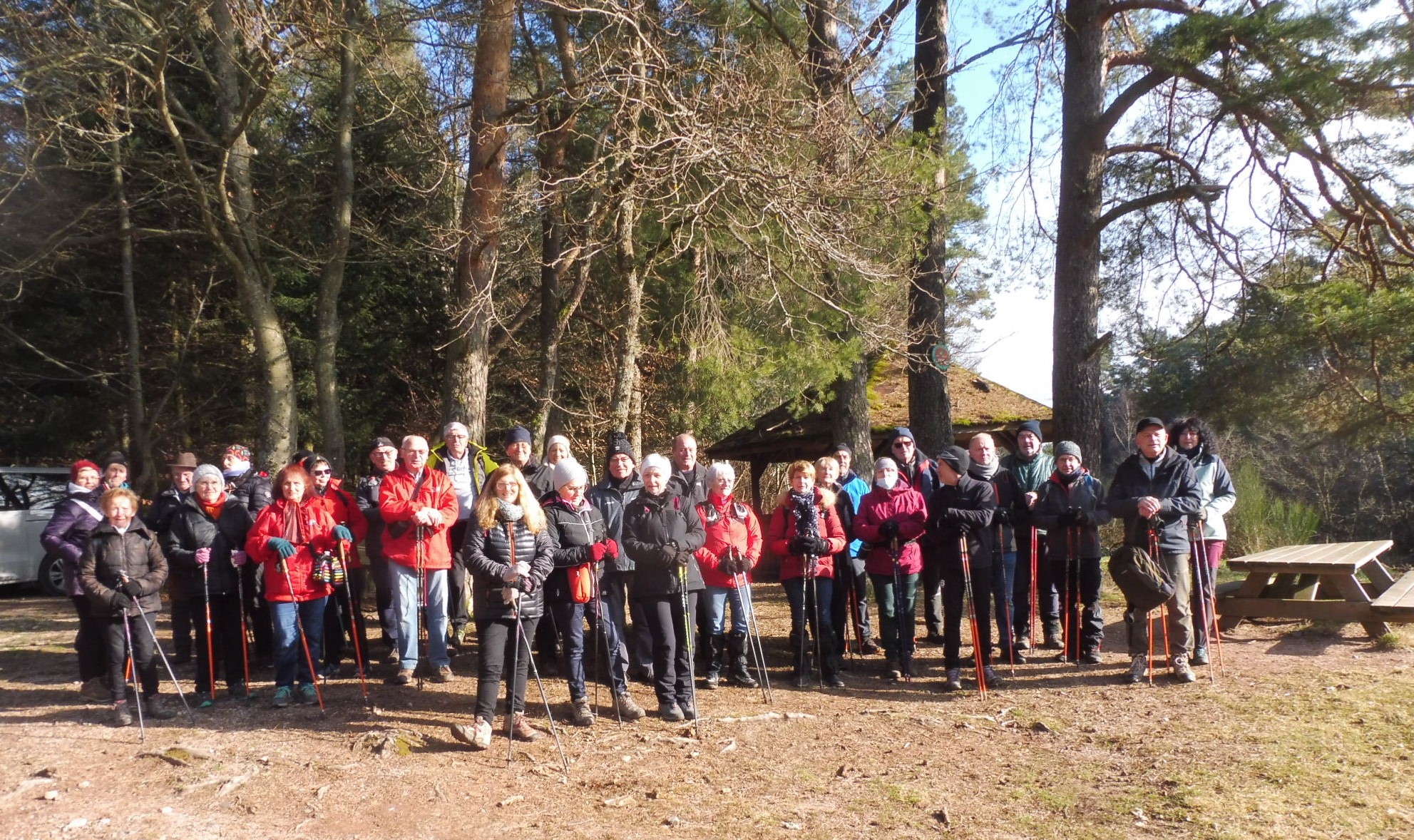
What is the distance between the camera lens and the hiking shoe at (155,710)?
628cm

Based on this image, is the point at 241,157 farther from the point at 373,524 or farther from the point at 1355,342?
the point at 1355,342

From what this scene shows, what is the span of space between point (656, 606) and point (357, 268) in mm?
11206

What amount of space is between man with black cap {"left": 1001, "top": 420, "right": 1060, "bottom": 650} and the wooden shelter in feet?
19.0

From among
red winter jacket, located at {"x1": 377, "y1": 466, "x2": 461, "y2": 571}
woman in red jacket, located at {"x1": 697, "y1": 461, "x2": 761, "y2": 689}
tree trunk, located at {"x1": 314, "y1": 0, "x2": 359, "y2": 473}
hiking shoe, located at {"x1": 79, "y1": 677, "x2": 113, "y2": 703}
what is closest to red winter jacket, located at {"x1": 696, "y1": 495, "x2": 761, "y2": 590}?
woman in red jacket, located at {"x1": 697, "y1": 461, "x2": 761, "y2": 689}

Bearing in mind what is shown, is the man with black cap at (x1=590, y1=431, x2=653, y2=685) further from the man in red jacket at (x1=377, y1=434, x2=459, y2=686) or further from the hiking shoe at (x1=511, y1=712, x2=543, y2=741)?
the man in red jacket at (x1=377, y1=434, x2=459, y2=686)

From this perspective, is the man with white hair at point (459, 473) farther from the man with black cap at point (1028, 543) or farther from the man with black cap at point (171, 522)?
the man with black cap at point (1028, 543)

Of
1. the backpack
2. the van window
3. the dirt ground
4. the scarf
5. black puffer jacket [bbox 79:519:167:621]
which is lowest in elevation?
the dirt ground

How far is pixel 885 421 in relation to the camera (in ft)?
48.7

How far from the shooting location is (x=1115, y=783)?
4922 mm

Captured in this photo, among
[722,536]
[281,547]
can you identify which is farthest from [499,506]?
[722,536]

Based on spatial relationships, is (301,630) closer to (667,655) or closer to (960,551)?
(667,655)

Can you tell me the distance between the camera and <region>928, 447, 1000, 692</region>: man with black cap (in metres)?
6.89

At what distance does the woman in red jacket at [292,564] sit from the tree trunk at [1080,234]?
8.20 metres

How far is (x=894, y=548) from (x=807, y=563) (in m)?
0.68
